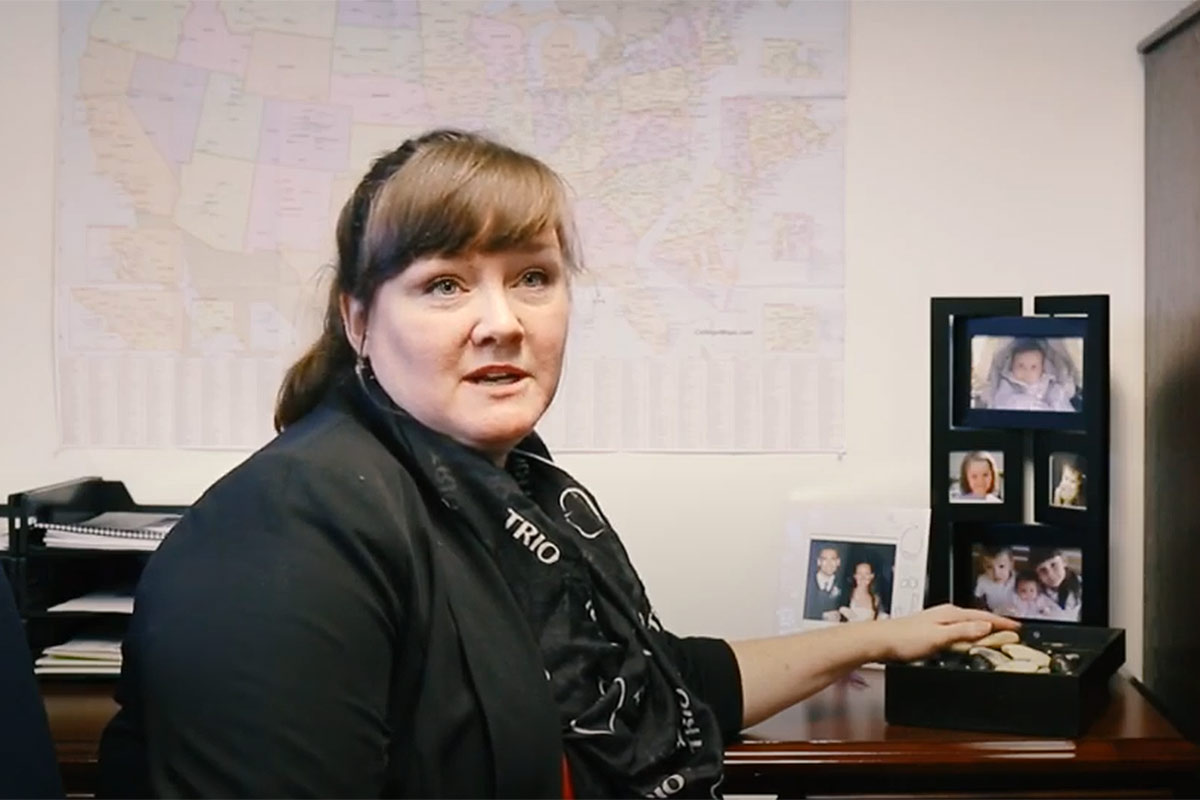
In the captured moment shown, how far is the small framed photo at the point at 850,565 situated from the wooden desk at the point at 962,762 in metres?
0.32

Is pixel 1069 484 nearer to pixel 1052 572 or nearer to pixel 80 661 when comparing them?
pixel 1052 572

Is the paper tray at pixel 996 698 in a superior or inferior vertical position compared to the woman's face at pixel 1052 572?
inferior

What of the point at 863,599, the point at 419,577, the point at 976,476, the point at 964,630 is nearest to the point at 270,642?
the point at 419,577

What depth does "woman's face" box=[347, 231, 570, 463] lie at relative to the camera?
47.2 inches

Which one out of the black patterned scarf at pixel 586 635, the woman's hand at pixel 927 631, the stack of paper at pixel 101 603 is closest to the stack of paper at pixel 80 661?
the stack of paper at pixel 101 603

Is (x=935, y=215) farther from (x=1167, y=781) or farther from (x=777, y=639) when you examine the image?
(x=1167, y=781)

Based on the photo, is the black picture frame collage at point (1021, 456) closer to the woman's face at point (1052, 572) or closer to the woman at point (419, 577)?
the woman's face at point (1052, 572)

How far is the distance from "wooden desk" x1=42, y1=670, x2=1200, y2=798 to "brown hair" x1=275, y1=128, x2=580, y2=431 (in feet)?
2.14

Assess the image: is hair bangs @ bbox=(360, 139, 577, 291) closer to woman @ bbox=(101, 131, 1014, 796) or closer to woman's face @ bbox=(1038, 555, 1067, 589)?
woman @ bbox=(101, 131, 1014, 796)

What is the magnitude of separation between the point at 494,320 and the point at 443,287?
0.18 ft

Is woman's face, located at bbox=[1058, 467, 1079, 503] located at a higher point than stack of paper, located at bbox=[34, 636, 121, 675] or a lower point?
higher

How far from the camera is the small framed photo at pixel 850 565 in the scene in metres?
1.88

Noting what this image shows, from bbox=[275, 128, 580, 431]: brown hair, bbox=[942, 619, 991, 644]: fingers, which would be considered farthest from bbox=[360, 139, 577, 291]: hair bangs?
bbox=[942, 619, 991, 644]: fingers

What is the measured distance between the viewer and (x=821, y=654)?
5.29ft
